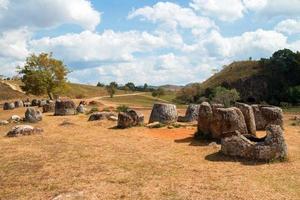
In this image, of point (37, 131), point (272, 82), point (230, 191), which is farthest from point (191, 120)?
point (272, 82)

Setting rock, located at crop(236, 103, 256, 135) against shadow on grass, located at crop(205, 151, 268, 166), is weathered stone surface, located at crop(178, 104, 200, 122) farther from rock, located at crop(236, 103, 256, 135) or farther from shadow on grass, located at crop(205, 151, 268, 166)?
shadow on grass, located at crop(205, 151, 268, 166)

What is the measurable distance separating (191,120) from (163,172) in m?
16.2

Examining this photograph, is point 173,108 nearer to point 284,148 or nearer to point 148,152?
point 148,152

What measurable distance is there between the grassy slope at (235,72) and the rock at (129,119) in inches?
2145

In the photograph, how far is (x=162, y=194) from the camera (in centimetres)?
1338

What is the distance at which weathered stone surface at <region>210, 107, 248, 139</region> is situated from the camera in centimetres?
2238

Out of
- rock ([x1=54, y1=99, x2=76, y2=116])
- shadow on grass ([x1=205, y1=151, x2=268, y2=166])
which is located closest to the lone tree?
rock ([x1=54, y1=99, x2=76, y2=116])

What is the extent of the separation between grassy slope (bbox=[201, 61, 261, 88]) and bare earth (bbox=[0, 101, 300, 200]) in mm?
60276

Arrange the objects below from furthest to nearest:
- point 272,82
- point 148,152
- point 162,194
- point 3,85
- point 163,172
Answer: point 3,85 → point 272,82 → point 148,152 → point 163,172 → point 162,194

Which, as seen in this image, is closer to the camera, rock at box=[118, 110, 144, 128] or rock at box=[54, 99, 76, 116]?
rock at box=[118, 110, 144, 128]

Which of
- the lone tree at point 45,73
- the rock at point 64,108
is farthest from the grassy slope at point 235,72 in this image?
the rock at point 64,108

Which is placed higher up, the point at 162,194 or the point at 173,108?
the point at 173,108

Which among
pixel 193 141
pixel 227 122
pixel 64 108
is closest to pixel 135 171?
pixel 193 141

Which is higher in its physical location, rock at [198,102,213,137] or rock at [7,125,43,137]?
rock at [198,102,213,137]
